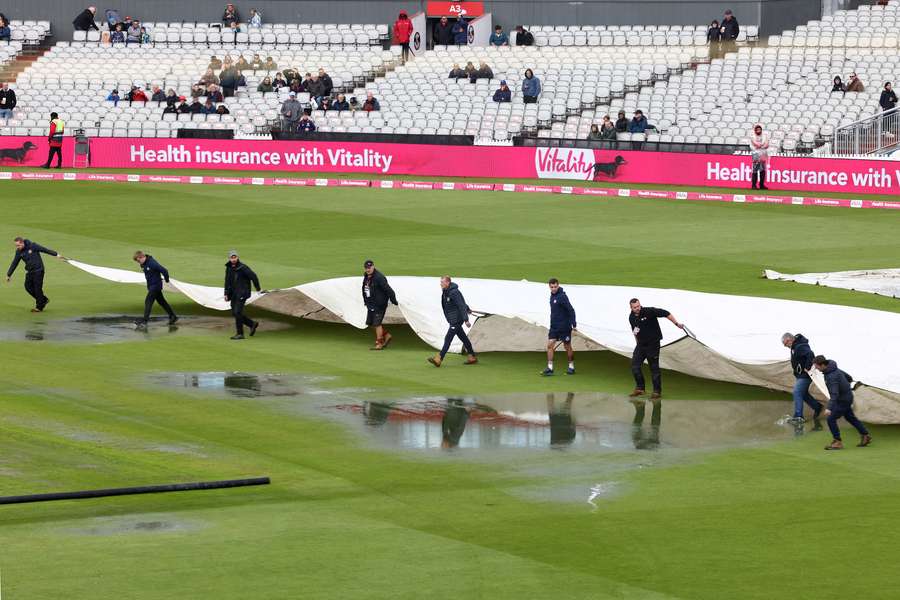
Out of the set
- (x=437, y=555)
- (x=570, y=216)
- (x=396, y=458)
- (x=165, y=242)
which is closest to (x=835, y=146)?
(x=570, y=216)

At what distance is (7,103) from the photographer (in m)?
59.1

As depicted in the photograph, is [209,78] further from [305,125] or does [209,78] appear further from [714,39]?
[714,39]

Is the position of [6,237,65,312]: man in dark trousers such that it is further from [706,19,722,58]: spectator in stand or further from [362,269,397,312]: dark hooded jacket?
[706,19,722,58]: spectator in stand

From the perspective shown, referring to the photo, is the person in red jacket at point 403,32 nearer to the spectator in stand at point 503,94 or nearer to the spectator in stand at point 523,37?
the spectator in stand at point 523,37

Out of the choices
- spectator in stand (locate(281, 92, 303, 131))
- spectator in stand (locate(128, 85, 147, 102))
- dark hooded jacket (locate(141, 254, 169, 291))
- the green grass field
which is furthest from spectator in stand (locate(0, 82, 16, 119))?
dark hooded jacket (locate(141, 254, 169, 291))

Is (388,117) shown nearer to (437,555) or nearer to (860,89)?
(860,89)

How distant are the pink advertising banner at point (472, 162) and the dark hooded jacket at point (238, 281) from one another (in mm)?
24054

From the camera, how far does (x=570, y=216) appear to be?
44.4m

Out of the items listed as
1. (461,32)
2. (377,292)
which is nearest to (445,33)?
(461,32)

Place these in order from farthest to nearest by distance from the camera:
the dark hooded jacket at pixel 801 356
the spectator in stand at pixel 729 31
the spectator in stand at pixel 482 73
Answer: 1. the spectator in stand at pixel 482 73
2. the spectator in stand at pixel 729 31
3. the dark hooded jacket at pixel 801 356

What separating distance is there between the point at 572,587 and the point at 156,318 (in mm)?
17228

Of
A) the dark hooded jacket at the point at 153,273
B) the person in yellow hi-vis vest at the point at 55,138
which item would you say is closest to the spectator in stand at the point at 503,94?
the person in yellow hi-vis vest at the point at 55,138

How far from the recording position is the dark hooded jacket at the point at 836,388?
1989 cm

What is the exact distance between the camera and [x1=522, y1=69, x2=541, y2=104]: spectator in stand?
5772 cm
